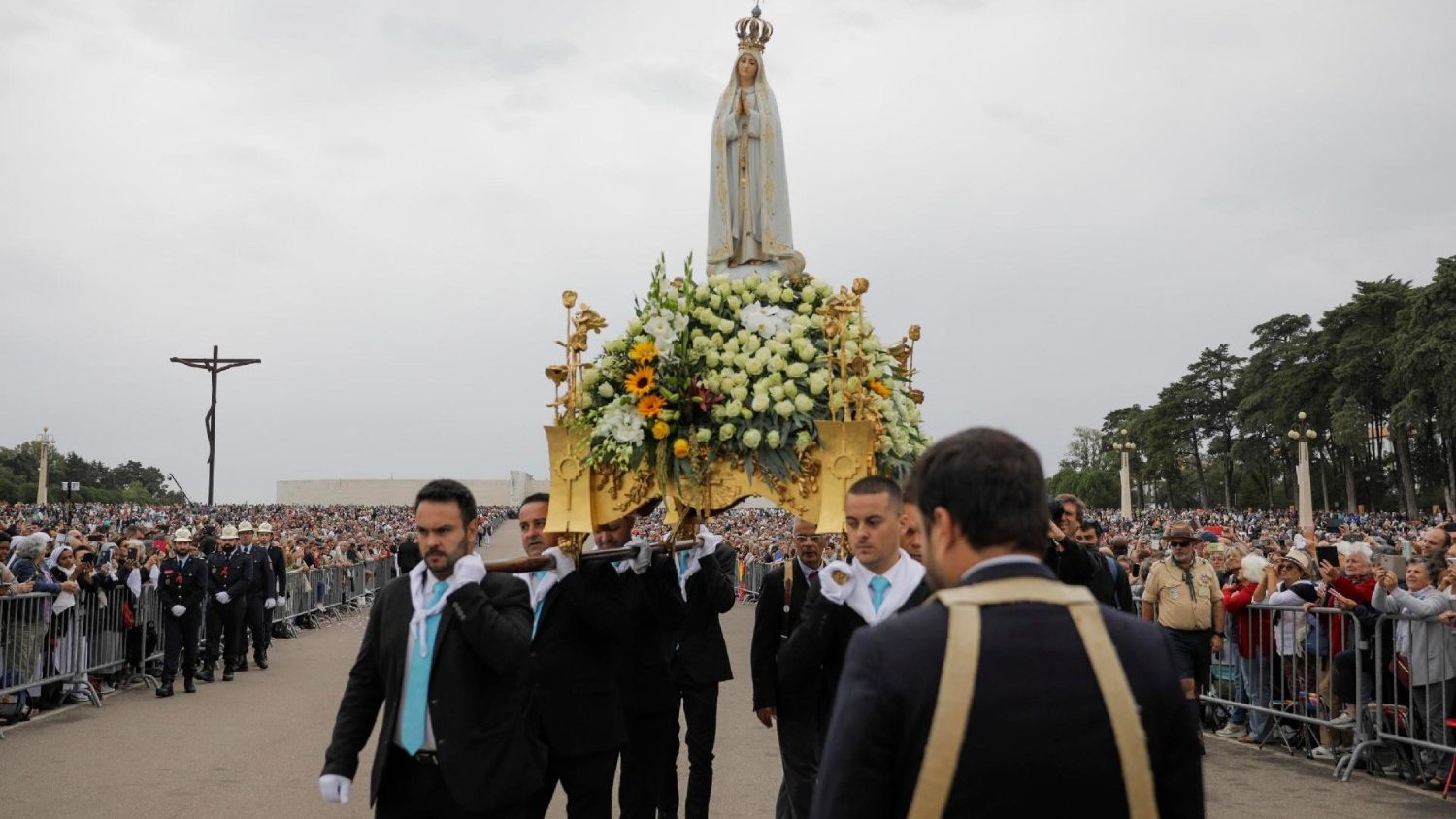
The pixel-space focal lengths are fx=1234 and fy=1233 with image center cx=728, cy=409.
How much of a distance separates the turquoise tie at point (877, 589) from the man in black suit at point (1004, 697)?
2.70 metres

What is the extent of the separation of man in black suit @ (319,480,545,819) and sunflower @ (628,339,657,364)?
5.91 feet

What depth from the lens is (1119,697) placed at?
2188 mm

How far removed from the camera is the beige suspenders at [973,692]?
7.07ft

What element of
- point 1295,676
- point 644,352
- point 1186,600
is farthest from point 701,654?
point 1295,676

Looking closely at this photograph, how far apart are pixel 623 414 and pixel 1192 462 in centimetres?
10351

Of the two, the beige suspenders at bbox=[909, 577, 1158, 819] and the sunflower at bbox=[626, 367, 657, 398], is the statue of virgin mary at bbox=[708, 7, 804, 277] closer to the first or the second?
the sunflower at bbox=[626, 367, 657, 398]

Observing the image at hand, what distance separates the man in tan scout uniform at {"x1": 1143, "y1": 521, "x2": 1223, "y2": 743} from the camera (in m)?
9.65

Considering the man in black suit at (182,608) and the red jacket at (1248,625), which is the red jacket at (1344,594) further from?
the man in black suit at (182,608)

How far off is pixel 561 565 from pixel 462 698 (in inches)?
65.6

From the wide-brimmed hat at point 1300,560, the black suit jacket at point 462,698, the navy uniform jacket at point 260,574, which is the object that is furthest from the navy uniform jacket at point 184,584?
the wide-brimmed hat at point 1300,560

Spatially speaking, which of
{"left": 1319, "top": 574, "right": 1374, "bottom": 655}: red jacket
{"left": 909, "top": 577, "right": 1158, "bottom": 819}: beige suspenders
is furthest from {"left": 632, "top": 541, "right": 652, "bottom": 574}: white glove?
{"left": 1319, "top": 574, "right": 1374, "bottom": 655}: red jacket

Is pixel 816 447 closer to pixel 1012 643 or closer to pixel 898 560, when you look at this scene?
pixel 898 560

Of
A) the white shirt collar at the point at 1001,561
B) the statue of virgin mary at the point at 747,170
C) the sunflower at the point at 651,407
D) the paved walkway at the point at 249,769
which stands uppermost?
the statue of virgin mary at the point at 747,170

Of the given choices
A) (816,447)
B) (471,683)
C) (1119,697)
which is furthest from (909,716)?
(816,447)
